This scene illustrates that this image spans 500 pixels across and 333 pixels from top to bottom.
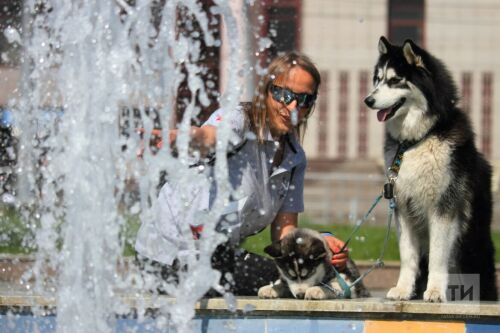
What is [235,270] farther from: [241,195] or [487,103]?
[487,103]

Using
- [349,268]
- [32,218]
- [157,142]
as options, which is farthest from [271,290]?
[32,218]

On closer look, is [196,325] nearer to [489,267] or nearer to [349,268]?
[349,268]

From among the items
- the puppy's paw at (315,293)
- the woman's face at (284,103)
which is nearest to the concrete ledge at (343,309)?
the puppy's paw at (315,293)

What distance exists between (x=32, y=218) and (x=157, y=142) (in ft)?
5.22

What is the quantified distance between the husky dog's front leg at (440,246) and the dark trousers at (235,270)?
79 cm

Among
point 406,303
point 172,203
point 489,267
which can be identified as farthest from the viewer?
point 489,267

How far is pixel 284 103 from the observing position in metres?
5.05

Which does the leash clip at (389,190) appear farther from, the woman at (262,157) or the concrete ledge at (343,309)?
the concrete ledge at (343,309)

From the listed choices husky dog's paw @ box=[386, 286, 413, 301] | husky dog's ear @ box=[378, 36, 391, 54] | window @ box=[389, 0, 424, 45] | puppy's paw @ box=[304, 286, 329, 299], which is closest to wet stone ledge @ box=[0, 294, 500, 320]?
puppy's paw @ box=[304, 286, 329, 299]

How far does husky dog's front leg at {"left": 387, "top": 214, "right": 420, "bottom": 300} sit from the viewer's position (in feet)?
17.5

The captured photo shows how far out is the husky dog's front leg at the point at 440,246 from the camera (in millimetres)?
5230

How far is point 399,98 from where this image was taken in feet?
17.8

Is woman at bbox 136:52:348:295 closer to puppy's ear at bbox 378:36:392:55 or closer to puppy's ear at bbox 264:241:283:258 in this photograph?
puppy's ear at bbox 264:241:283:258

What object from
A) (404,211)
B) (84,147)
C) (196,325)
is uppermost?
(84,147)
